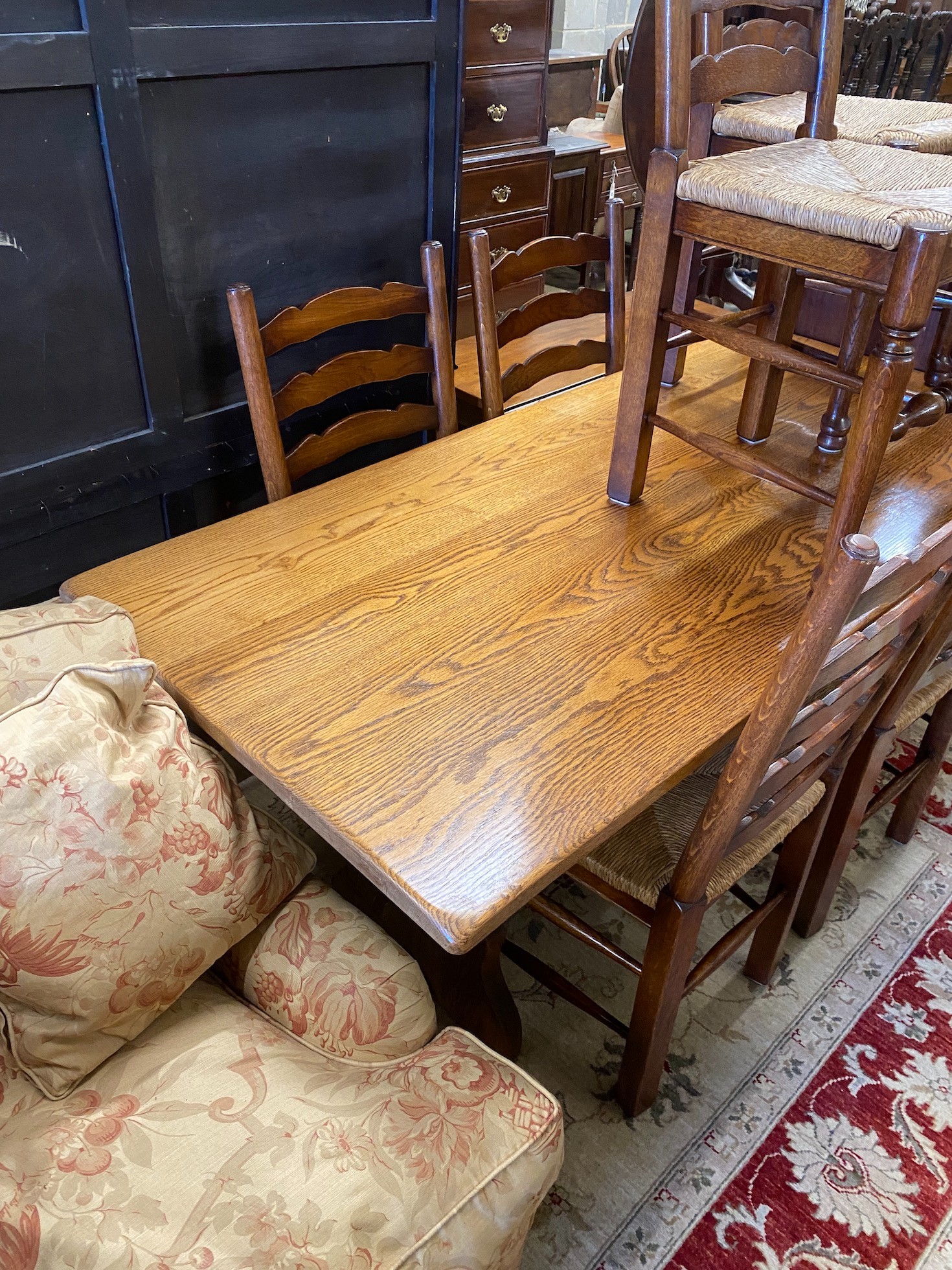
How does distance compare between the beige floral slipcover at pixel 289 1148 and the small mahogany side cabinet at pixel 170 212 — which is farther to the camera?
the small mahogany side cabinet at pixel 170 212

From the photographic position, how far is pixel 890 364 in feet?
3.48

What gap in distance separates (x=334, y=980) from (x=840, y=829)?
90 centimetres

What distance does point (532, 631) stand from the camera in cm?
116

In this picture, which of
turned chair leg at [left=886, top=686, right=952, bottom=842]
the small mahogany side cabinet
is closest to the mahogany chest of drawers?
the small mahogany side cabinet

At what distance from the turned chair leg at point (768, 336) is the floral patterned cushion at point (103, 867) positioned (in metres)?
1.06

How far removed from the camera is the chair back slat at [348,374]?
4.87 feet

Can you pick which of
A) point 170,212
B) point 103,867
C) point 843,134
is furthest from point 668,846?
point 843,134

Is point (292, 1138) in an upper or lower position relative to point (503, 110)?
lower

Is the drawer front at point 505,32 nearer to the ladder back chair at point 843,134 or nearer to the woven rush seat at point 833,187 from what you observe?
the ladder back chair at point 843,134

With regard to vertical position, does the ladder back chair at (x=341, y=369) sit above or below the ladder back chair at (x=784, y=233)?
below

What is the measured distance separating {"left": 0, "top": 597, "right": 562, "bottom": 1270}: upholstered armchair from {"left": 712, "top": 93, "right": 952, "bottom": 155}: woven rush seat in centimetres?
154

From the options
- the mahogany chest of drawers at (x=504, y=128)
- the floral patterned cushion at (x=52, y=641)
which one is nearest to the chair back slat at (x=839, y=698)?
the floral patterned cushion at (x=52, y=641)

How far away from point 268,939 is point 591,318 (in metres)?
2.18

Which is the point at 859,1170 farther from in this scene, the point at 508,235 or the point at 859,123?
the point at 508,235
